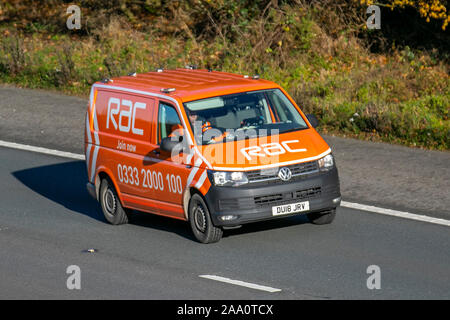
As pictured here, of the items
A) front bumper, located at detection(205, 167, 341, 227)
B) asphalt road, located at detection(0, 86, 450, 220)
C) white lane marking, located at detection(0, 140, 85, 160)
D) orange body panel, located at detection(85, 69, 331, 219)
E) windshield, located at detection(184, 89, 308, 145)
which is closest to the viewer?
front bumper, located at detection(205, 167, 341, 227)

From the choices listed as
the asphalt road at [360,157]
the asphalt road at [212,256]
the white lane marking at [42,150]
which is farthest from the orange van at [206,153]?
the white lane marking at [42,150]

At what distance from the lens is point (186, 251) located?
1183cm

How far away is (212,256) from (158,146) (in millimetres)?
1769

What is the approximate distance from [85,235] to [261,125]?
109 inches

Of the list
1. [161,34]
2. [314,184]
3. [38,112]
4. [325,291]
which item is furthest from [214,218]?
[161,34]

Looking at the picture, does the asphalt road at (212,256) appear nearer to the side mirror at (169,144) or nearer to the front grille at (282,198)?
the front grille at (282,198)

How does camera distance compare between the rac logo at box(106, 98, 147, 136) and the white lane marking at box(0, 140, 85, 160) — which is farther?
the white lane marking at box(0, 140, 85, 160)

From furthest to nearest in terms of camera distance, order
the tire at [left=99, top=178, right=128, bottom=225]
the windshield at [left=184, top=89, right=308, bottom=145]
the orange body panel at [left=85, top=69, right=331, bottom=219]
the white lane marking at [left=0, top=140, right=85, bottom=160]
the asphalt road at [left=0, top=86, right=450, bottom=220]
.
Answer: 1. the white lane marking at [left=0, top=140, right=85, bottom=160]
2. the asphalt road at [left=0, top=86, right=450, bottom=220]
3. the tire at [left=99, top=178, right=128, bottom=225]
4. the windshield at [left=184, top=89, right=308, bottom=145]
5. the orange body panel at [left=85, top=69, right=331, bottom=219]

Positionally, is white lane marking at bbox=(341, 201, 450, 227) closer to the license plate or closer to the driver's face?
the license plate

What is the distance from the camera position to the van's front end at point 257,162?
455 inches

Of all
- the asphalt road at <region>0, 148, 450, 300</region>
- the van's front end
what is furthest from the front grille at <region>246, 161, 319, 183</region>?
the asphalt road at <region>0, 148, 450, 300</region>

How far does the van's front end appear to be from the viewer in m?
11.5

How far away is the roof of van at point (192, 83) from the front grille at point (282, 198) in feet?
5.56

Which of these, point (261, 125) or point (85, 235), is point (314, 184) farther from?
point (85, 235)
